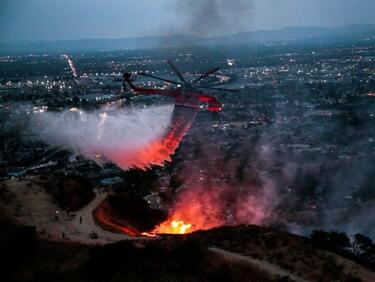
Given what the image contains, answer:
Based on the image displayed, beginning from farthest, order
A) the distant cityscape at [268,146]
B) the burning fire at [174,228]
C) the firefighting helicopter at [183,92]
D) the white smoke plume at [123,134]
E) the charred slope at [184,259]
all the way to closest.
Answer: the distant cityscape at [268,146] → the white smoke plume at [123,134] → the burning fire at [174,228] → the firefighting helicopter at [183,92] → the charred slope at [184,259]

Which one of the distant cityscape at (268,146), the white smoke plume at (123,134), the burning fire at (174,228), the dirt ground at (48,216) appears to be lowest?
the distant cityscape at (268,146)

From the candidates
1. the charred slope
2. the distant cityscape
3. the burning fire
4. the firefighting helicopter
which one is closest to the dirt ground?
the charred slope

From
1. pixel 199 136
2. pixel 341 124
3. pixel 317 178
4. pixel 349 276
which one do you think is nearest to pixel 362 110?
pixel 341 124

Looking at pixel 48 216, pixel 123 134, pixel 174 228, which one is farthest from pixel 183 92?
pixel 48 216

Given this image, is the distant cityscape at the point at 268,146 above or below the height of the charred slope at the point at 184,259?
below

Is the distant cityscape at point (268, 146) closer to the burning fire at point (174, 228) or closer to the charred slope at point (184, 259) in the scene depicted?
the burning fire at point (174, 228)

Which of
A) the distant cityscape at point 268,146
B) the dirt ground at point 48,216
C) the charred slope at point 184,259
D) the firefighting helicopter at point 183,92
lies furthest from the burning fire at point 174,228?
the firefighting helicopter at point 183,92

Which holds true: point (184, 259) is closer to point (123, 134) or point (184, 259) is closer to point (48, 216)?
point (48, 216)

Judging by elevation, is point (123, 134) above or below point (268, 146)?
above

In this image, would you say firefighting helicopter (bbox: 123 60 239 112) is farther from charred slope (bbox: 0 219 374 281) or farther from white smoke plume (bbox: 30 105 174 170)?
charred slope (bbox: 0 219 374 281)

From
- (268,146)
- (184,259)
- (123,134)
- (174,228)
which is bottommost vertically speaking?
(268,146)

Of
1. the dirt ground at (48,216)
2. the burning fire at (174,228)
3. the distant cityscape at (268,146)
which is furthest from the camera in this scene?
the distant cityscape at (268,146)
